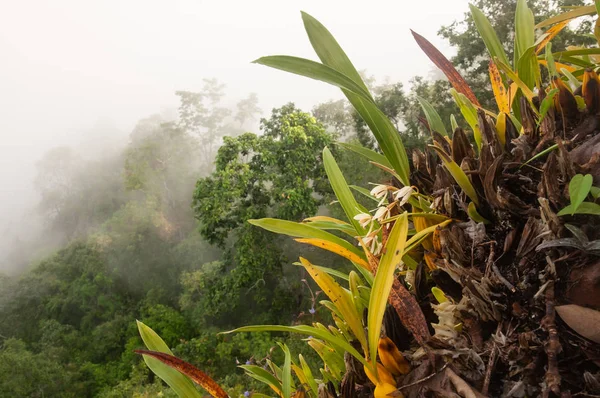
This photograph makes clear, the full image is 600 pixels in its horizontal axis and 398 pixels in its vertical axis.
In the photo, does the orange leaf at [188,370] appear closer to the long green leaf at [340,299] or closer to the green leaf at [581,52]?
the long green leaf at [340,299]

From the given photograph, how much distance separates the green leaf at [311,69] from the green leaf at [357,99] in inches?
0.7

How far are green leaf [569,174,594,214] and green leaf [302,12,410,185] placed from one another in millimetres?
162

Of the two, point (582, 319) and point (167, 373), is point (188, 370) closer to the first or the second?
point (167, 373)

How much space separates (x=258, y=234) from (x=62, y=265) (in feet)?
31.7

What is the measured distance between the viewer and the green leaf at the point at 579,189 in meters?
0.22

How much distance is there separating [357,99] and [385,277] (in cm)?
17

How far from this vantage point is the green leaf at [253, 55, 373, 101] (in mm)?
324

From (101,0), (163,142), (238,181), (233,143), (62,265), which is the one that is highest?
(101,0)

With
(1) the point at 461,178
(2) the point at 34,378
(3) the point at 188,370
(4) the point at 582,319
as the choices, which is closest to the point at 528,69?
(1) the point at 461,178

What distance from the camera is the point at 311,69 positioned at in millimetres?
327

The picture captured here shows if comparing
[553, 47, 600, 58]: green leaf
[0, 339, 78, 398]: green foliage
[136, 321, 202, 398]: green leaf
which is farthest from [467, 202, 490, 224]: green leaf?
[0, 339, 78, 398]: green foliage

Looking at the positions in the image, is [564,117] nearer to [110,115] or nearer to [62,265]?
[62,265]

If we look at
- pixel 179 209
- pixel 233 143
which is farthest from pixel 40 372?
pixel 179 209

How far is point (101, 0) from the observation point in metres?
35.3
